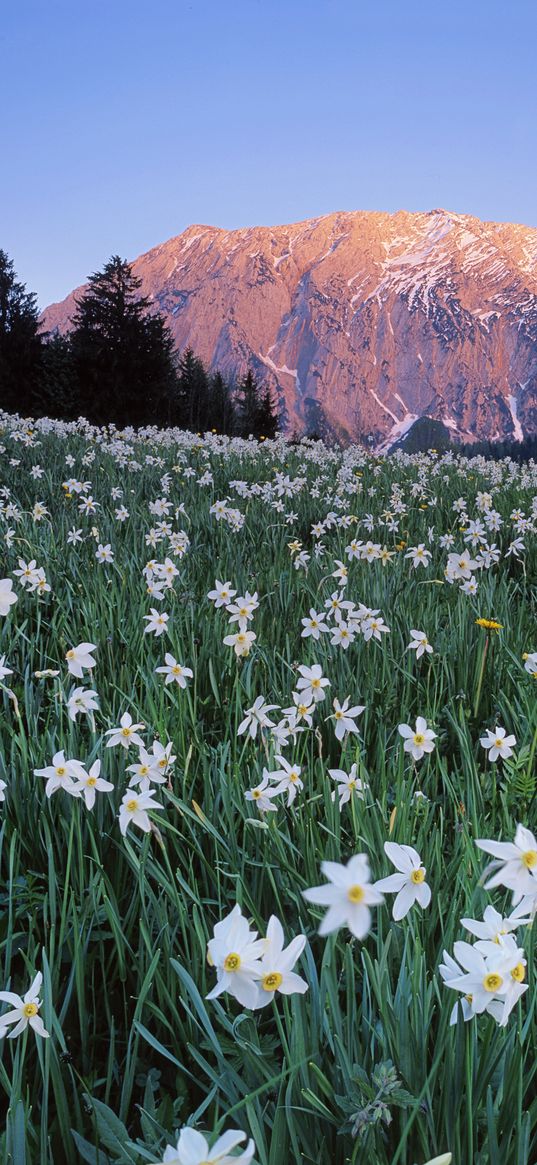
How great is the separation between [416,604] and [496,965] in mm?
2967

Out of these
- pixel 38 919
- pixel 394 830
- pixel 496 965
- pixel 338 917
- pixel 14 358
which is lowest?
pixel 38 919

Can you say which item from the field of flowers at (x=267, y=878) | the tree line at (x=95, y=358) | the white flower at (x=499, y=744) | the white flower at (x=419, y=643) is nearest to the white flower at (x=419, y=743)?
the field of flowers at (x=267, y=878)

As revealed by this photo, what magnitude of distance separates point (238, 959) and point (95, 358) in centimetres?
5240

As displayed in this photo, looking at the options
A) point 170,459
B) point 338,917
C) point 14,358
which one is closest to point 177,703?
point 338,917

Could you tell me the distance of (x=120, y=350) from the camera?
5050cm

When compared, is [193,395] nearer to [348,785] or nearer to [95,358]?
[95,358]

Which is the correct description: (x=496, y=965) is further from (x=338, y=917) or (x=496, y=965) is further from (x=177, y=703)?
(x=177, y=703)

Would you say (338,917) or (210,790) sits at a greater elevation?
(338,917)

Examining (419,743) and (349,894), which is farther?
(419,743)

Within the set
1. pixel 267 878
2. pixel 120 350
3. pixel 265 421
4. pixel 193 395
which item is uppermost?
pixel 120 350

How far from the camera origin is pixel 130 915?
148 centimetres

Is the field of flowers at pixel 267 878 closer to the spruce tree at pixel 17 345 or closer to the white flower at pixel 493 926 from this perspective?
the white flower at pixel 493 926

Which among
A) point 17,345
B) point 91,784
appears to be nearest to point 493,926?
point 91,784

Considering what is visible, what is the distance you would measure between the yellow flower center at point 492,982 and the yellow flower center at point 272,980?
243 mm
